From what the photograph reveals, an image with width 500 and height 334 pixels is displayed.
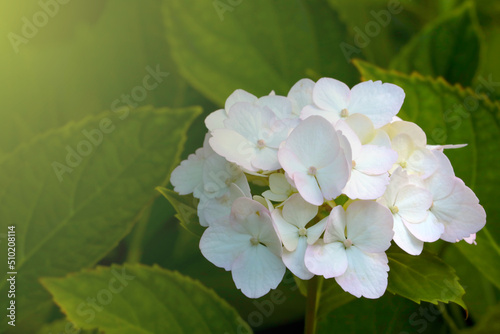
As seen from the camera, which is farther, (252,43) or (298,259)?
(252,43)

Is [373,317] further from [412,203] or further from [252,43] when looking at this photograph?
[252,43]

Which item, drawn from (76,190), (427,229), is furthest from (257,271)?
(76,190)

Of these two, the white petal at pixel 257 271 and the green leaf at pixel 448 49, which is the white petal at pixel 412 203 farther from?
the green leaf at pixel 448 49

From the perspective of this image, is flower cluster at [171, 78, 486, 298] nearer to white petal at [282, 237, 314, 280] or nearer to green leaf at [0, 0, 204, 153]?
white petal at [282, 237, 314, 280]

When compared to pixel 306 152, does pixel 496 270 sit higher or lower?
lower

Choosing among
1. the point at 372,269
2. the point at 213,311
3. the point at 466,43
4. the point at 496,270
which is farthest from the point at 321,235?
the point at 466,43

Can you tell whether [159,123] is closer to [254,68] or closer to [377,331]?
[254,68]

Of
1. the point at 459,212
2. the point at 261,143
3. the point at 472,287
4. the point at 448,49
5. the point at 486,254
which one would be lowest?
the point at 472,287
